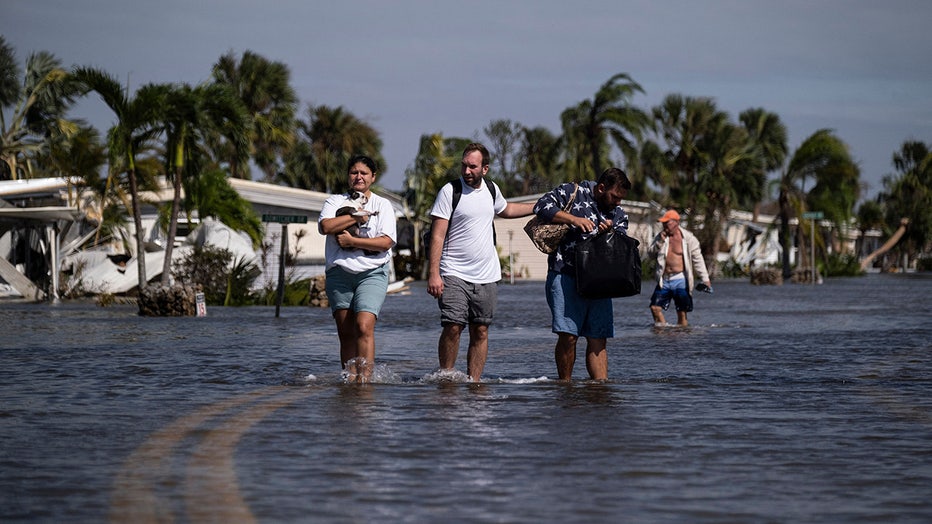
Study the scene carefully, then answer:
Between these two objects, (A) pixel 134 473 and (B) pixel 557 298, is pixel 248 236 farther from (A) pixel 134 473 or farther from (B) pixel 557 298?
(A) pixel 134 473

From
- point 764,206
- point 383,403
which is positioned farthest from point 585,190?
point 764,206

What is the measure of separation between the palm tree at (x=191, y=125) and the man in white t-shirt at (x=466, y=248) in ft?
59.3

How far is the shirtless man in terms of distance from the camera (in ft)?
59.5

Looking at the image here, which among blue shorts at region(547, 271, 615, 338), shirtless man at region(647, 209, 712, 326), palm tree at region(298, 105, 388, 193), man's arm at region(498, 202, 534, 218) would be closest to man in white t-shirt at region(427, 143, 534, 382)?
man's arm at region(498, 202, 534, 218)

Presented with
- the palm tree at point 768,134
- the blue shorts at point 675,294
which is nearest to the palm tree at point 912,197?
the palm tree at point 768,134

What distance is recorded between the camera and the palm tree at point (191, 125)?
90.3ft

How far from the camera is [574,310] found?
9773 millimetres

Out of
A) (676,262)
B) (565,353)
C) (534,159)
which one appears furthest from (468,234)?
(534,159)

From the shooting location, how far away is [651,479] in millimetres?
5965

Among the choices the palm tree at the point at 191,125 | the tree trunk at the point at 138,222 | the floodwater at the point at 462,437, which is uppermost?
the palm tree at the point at 191,125

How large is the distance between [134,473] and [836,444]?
11.1 feet

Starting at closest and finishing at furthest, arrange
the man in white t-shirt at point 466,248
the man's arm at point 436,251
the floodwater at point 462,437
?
1. the floodwater at point 462,437
2. the man's arm at point 436,251
3. the man in white t-shirt at point 466,248

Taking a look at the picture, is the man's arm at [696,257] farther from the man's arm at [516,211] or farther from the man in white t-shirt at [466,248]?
the man in white t-shirt at [466,248]

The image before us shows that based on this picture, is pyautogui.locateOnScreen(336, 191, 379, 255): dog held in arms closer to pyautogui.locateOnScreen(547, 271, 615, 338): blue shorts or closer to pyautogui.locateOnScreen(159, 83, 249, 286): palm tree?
pyautogui.locateOnScreen(547, 271, 615, 338): blue shorts
